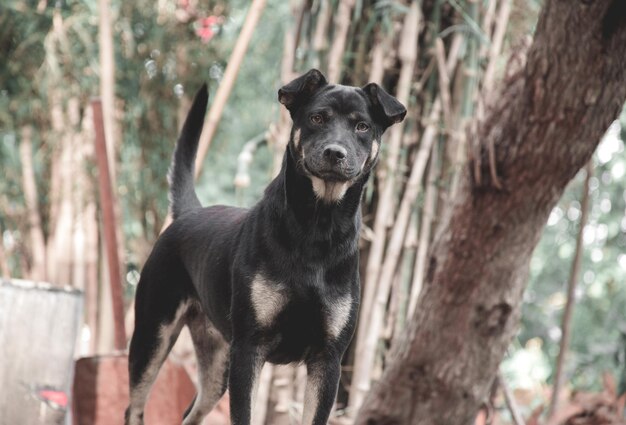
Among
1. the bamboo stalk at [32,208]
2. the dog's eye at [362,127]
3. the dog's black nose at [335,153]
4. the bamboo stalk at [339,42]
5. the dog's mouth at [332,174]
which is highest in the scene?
the bamboo stalk at [339,42]

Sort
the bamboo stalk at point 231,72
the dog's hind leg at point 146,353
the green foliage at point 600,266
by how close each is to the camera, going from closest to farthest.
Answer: the dog's hind leg at point 146,353 < the bamboo stalk at point 231,72 < the green foliage at point 600,266

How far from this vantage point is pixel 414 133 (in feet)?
17.9

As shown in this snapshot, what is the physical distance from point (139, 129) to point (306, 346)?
4.35 m

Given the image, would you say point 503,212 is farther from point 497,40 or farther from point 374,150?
point 497,40

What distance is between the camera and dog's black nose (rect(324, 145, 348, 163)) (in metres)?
2.93

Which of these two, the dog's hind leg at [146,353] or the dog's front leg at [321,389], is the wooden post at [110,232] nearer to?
the dog's hind leg at [146,353]

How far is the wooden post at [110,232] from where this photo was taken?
4.86m

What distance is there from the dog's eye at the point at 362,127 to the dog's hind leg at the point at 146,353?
1.08 m

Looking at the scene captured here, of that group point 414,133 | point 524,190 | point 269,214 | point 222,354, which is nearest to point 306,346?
point 269,214

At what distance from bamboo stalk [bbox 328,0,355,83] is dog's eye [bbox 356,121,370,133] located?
210cm

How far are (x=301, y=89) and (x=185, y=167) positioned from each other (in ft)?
3.58

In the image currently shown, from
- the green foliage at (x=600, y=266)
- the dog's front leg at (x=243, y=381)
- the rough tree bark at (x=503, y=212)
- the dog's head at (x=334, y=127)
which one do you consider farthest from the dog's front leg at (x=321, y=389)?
the green foliage at (x=600, y=266)

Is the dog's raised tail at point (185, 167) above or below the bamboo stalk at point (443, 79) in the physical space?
below

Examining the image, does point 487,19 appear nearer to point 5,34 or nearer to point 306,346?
point 306,346
